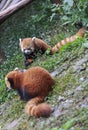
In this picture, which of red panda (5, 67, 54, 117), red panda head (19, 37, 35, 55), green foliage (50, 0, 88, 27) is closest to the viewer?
red panda (5, 67, 54, 117)

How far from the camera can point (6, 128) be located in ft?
14.7

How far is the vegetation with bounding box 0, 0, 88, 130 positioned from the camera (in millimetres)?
4430

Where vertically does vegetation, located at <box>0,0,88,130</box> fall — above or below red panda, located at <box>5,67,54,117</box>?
below

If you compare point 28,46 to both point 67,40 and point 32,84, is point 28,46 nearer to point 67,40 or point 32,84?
point 67,40

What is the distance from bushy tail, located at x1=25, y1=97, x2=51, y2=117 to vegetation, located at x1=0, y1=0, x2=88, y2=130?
7 centimetres

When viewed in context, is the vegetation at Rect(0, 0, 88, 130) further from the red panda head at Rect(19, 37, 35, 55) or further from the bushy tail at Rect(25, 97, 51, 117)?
the red panda head at Rect(19, 37, 35, 55)

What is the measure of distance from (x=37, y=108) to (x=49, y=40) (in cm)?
397

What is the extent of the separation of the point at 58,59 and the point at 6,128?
5.18ft

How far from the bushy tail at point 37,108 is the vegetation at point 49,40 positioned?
0.07 meters

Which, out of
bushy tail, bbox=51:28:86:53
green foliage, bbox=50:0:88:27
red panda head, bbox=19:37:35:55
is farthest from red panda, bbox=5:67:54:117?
red panda head, bbox=19:37:35:55

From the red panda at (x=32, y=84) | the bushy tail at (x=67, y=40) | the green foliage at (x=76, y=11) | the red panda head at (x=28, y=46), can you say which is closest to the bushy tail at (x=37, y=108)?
the red panda at (x=32, y=84)

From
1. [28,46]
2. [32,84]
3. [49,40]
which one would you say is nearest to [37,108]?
[32,84]

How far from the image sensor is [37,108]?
4.00 m

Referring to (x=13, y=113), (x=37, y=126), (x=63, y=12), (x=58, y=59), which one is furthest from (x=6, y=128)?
(x=63, y=12)
